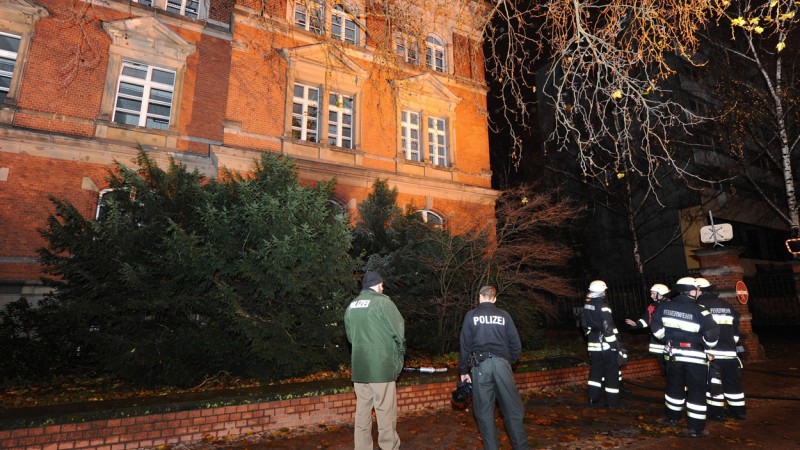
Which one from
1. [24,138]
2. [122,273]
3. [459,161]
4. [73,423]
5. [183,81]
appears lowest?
[73,423]

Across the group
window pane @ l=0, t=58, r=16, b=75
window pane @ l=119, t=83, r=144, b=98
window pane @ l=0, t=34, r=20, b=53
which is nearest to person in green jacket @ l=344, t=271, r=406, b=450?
window pane @ l=119, t=83, r=144, b=98

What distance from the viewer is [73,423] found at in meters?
4.49

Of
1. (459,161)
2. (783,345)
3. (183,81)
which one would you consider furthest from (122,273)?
(783,345)

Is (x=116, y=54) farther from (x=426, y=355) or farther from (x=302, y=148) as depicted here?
(x=426, y=355)

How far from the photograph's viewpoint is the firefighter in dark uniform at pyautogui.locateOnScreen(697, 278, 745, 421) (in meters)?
6.05

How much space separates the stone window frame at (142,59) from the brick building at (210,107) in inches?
1.5

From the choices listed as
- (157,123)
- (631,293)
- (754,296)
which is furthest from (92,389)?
(754,296)

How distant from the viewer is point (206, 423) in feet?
16.7

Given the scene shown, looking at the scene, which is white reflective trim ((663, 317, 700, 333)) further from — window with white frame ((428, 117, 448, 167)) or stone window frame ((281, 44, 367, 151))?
window with white frame ((428, 117, 448, 167))

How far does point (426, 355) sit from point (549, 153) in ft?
63.3

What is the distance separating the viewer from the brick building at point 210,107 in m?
12.1

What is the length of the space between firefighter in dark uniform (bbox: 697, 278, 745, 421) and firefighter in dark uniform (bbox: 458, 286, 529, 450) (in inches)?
127

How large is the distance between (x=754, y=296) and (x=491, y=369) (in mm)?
14078

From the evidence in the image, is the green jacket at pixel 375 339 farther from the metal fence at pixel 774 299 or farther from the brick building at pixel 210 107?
the metal fence at pixel 774 299
